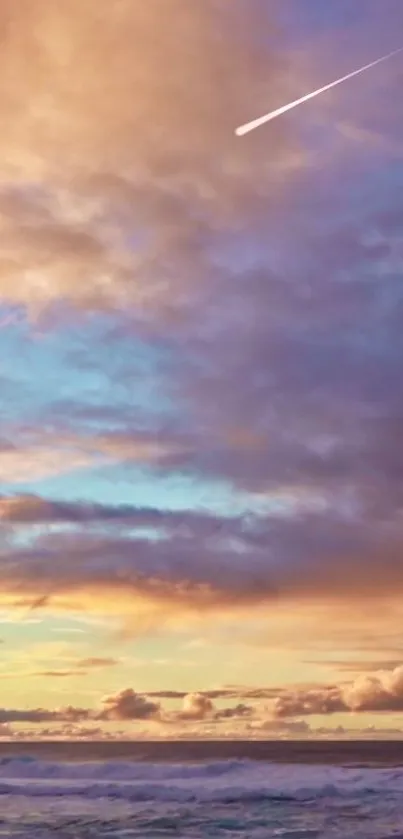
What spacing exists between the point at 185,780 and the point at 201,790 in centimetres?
17

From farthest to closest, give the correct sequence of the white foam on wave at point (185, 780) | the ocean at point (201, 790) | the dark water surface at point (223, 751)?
→ the white foam on wave at point (185, 780) < the dark water surface at point (223, 751) < the ocean at point (201, 790)

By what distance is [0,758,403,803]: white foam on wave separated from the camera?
6.73m

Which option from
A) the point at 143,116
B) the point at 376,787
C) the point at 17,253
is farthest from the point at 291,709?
the point at 143,116

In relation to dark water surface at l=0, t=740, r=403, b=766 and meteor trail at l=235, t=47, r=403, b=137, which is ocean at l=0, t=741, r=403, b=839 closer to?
dark water surface at l=0, t=740, r=403, b=766

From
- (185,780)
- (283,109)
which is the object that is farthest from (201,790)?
(283,109)

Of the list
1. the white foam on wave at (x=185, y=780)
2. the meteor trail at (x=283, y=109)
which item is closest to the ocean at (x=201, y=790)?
the white foam on wave at (x=185, y=780)

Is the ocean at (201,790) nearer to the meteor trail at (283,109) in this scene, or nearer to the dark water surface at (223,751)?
the dark water surface at (223,751)

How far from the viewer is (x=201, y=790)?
6.72m

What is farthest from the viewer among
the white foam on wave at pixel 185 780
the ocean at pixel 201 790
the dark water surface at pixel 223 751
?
the white foam on wave at pixel 185 780

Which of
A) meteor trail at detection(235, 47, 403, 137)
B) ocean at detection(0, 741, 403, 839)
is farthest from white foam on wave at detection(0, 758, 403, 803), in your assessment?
meteor trail at detection(235, 47, 403, 137)

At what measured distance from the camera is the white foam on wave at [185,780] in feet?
22.1

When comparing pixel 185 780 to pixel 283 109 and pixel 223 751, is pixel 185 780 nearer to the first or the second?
pixel 223 751

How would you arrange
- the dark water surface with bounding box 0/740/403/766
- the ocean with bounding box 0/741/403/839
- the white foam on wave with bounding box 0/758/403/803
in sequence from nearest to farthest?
the ocean with bounding box 0/741/403/839, the dark water surface with bounding box 0/740/403/766, the white foam on wave with bounding box 0/758/403/803

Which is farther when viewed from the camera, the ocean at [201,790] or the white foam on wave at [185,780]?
the white foam on wave at [185,780]
